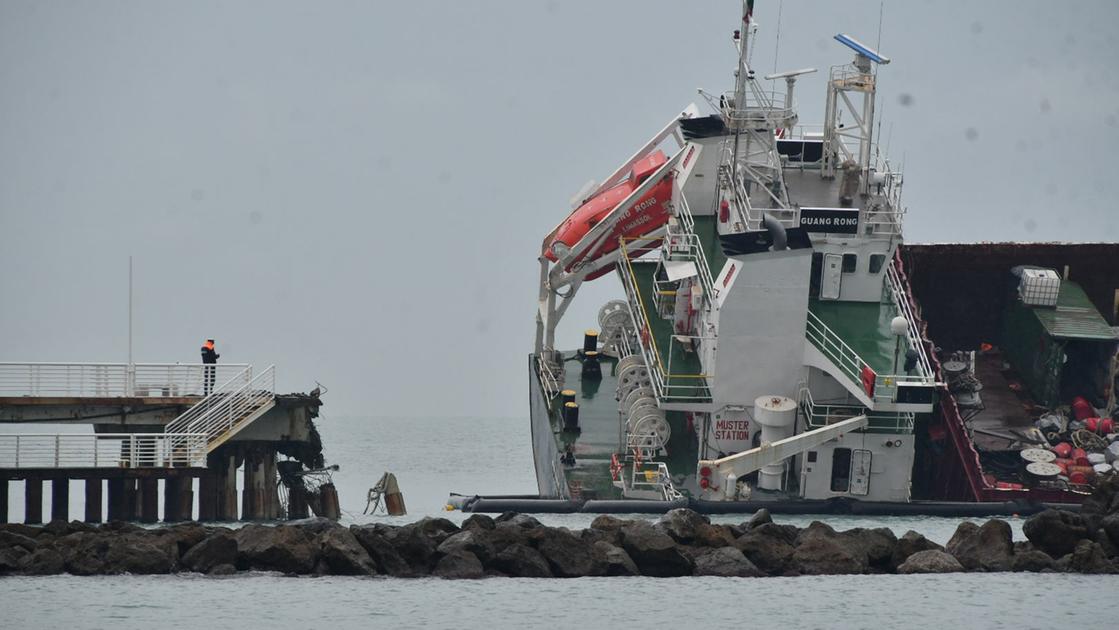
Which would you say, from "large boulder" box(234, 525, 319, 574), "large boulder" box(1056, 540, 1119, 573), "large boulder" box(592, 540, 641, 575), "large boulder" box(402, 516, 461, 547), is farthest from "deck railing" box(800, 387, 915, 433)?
"large boulder" box(234, 525, 319, 574)

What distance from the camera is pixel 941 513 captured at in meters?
54.0

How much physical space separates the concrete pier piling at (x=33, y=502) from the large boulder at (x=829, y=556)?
14247mm

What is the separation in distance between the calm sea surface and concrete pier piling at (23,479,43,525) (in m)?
5.79

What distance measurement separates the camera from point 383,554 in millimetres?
49062

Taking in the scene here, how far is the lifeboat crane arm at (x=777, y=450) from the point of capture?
174ft

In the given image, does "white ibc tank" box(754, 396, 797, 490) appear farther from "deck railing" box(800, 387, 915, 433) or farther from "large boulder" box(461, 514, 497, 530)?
"large boulder" box(461, 514, 497, 530)

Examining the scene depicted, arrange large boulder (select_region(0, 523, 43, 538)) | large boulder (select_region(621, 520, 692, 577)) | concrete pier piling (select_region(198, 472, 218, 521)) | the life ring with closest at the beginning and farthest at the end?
large boulder (select_region(621, 520, 692, 577)) < large boulder (select_region(0, 523, 43, 538)) < the life ring < concrete pier piling (select_region(198, 472, 218, 521))

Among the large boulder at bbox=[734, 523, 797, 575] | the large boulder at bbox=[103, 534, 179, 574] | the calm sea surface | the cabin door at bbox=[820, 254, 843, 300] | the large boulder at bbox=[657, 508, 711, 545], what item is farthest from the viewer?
the cabin door at bbox=[820, 254, 843, 300]

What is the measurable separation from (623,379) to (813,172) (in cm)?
595

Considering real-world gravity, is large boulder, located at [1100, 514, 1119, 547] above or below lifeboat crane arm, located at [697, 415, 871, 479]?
below

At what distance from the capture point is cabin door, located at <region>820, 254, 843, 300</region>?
184 ft

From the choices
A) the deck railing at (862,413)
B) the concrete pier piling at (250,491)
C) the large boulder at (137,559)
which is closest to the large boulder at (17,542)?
the large boulder at (137,559)

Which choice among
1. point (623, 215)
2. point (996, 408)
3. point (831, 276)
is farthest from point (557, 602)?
point (623, 215)

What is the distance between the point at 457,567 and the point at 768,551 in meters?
5.32
